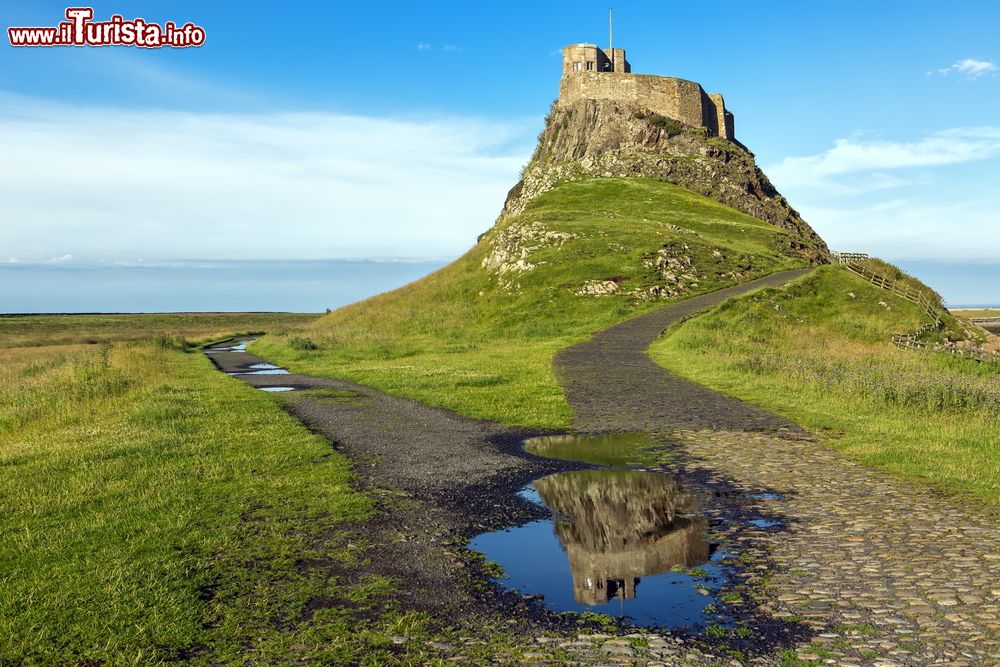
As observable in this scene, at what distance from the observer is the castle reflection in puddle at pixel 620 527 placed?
27.5 ft

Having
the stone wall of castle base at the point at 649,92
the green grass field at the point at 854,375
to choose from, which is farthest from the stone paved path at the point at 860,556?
the stone wall of castle base at the point at 649,92

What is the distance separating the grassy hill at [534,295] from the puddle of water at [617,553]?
9577 millimetres

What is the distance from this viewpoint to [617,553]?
905 centimetres

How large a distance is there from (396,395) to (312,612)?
17770 mm

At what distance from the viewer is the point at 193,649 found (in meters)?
6.58

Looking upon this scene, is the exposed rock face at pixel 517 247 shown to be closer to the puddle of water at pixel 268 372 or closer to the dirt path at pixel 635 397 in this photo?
the dirt path at pixel 635 397

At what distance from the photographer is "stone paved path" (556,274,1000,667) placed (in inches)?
256

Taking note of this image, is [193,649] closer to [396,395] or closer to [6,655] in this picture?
[6,655]

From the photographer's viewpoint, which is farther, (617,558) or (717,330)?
(717,330)

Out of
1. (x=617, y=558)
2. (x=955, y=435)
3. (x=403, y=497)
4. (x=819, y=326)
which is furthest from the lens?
(x=819, y=326)

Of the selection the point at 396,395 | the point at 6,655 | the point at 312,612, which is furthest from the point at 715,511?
the point at 396,395

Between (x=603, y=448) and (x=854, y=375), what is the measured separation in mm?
12963

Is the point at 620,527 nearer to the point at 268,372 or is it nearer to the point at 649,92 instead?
the point at 268,372

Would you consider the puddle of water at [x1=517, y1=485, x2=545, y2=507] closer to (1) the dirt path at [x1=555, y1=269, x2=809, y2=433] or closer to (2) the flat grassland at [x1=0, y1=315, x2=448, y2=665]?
(2) the flat grassland at [x1=0, y1=315, x2=448, y2=665]
